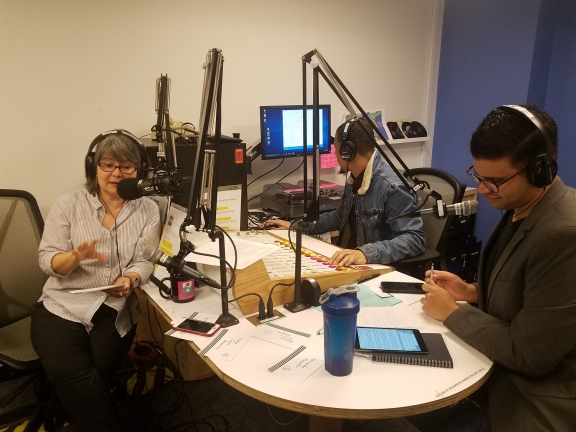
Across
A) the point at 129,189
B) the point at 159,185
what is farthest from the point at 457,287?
the point at 129,189

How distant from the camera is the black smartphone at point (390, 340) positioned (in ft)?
3.68

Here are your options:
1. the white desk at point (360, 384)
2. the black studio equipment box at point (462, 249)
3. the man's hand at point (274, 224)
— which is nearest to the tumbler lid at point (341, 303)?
the white desk at point (360, 384)

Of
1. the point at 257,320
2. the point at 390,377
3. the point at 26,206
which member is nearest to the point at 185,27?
the point at 26,206

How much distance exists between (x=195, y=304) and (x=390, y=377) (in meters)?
0.70

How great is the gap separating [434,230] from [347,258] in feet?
2.60

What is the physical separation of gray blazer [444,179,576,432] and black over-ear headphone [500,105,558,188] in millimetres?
72

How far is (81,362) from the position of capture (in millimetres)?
1515

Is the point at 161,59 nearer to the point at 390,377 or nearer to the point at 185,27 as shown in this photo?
the point at 185,27

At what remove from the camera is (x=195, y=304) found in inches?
56.9

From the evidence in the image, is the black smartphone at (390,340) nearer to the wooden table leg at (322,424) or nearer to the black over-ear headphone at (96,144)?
the wooden table leg at (322,424)

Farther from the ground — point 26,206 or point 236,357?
point 26,206

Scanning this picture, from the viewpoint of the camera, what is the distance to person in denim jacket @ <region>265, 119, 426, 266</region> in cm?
188

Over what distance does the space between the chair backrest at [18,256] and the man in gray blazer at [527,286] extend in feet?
5.57

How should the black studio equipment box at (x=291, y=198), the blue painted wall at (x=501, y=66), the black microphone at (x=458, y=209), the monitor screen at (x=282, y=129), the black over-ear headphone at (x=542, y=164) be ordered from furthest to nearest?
the blue painted wall at (x=501, y=66), the monitor screen at (x=282, y=129), the black studio equipment box at (x=291, y=198), the black microphone at (x=458, y=209), the black over-ear headphone at (x=542, y=164)
